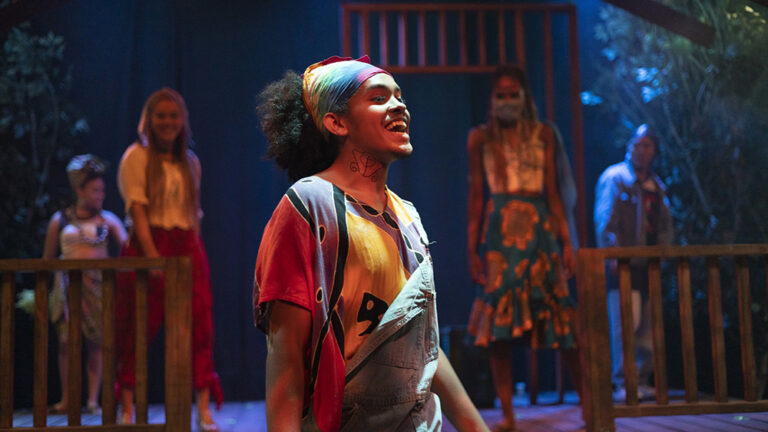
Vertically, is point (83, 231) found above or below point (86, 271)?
above

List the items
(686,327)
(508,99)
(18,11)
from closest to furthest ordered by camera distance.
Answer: (686,327)
(18,11)
(508,99)

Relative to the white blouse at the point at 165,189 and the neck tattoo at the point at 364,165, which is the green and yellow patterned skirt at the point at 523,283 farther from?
the neck tattoo at the point at 364,165

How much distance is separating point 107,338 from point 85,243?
2.47 m

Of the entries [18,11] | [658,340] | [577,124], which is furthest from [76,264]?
[577,124]

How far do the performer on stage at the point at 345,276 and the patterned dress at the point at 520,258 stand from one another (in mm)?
2353

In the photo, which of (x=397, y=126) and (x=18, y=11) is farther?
(x=18, y=11)

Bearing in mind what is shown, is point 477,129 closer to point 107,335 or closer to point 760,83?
point 760,83

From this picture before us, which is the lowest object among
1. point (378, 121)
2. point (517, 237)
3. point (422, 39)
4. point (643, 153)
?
point (517, 237)

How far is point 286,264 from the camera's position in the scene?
1.36 metres

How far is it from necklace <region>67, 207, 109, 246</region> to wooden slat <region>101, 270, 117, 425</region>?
242 centimetres

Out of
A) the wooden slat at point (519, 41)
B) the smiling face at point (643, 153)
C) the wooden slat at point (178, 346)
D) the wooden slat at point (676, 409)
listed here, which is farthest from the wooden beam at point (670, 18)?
the wooden slat at point (178, 346)

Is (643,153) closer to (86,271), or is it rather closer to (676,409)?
(676,409)

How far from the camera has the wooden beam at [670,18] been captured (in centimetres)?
423

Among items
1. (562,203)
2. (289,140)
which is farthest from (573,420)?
(289,140)
